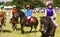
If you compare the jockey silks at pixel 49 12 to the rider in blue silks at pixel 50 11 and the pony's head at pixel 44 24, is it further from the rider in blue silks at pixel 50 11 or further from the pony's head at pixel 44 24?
the pony's head at pixel 44 24

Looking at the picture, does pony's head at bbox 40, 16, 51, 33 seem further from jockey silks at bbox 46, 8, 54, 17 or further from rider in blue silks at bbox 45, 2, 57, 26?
jockey silks at bbox 46, 8, 54, 17

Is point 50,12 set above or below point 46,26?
above

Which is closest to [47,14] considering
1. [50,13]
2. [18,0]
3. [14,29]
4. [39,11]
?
[50,13]

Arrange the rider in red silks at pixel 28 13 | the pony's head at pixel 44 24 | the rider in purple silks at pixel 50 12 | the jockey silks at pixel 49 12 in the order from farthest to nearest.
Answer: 1. the rider in red silks at pixel 28 13
2. the jockey silks at pixel 49 12
3. the rider in purple silks at pixel 50 12
4. the pony's head at pixel 44 24

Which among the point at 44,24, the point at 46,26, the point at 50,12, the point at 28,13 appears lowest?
the point at 28,13

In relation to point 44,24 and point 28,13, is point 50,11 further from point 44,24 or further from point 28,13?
point 28,13

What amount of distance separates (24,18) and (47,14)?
4.41m

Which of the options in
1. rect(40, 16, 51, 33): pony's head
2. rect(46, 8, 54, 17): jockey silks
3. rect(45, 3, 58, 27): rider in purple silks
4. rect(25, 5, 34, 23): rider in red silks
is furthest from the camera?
rect(25, 5, 34, 23): rider in red silks

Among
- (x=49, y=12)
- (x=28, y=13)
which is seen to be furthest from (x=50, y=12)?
(x=28, y=13)

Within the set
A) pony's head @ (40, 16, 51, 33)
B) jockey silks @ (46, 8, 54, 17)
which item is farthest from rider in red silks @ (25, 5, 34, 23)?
pony's head @ (40, 16, 51, 33)

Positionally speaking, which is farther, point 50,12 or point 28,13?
point 28,13

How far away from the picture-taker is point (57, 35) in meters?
18.6

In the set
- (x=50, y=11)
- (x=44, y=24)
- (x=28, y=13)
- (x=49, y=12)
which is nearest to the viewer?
(x=44, y=24)

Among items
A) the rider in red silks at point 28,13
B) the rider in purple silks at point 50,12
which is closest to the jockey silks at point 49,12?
the rider in purple silks at point 50,12
